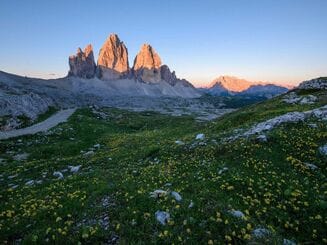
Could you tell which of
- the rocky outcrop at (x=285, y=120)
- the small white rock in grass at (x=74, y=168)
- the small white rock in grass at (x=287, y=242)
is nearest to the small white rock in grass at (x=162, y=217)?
the small white rock in grass at (x=287, y=242)

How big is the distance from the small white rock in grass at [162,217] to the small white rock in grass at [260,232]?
334cm

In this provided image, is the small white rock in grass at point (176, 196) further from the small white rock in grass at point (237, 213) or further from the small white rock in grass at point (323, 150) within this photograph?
the small white rock in grass at point (323, 150)

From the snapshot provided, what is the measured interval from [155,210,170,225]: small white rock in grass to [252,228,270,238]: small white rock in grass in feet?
10.9

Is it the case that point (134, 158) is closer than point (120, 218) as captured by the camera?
No

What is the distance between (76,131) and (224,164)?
3495 cm

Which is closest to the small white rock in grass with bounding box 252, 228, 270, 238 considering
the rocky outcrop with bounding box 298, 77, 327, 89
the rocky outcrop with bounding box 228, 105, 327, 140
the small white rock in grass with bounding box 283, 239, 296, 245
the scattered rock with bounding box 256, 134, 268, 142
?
the small white rock in grass with bounding box 283, 239, 296, 245

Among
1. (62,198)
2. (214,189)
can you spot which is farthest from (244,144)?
(62,198)

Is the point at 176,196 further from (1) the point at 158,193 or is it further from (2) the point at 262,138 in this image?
(2) the point at 262,138

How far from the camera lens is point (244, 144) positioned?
60.2 ft

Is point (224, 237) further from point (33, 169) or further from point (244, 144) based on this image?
point (33, 169)

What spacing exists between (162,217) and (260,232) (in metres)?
3.78

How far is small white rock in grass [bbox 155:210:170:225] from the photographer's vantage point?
9851 millimetres

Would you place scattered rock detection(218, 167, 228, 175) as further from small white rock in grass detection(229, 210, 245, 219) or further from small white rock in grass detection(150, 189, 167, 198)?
small white rock in grass detection(229, 210, 245, 219)

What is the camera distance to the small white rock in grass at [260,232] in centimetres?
862
